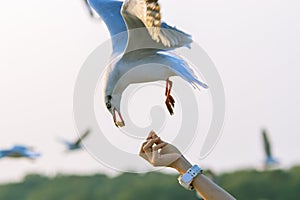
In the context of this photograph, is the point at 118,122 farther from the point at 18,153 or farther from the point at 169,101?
the point at 18,153

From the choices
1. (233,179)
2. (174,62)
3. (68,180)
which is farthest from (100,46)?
(68,180)

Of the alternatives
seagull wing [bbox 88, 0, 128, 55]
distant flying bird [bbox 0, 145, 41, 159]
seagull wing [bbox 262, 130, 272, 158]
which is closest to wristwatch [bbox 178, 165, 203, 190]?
seagull wing [bbox 88, 0, 128, 55]

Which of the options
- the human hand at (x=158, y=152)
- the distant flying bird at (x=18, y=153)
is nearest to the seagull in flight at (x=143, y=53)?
the human hand at (x=158, y=152)

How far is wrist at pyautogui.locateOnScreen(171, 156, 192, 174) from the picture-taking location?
2896 millimetres

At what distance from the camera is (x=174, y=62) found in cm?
411

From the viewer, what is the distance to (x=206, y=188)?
9.34 ft

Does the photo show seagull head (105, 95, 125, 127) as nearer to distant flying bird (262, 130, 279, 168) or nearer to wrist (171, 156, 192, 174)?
wrist (171, 156, 192, 174)

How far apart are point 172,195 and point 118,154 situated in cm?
1959

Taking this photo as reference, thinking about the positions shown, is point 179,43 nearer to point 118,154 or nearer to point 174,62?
point 174,62

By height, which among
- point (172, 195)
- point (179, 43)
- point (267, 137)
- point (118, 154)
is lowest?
point (172, 195)

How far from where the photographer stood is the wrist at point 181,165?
2.90 m

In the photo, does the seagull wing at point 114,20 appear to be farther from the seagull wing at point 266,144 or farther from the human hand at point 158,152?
the seagull wing at point 266,144

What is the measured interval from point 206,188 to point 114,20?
5.76ft

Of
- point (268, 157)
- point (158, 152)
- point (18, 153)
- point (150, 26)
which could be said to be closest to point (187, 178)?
→ point (158, 152)
